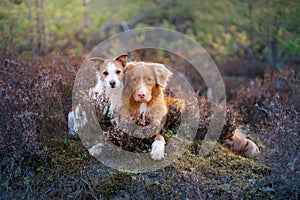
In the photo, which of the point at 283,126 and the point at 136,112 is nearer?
the point at 283,126

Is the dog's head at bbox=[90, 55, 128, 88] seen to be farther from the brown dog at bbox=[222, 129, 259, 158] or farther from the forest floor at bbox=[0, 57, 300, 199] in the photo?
the brown dog at bbox=[222, 129, 259, 158]

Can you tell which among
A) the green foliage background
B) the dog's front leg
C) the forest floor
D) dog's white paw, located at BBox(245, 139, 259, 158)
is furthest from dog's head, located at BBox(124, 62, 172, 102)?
the green foliage background

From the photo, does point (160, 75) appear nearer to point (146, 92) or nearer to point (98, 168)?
point (146, 92)

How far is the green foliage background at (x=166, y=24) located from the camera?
28.1 feet

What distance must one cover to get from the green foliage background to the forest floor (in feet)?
7.46

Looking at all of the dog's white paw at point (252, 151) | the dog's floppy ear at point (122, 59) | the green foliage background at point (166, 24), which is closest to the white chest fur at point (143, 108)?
the dog's floppy ear at point (122, 59)

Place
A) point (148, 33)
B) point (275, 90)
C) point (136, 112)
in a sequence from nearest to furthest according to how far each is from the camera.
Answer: point (136, 112) → point (275, 90) → point (148, 33)

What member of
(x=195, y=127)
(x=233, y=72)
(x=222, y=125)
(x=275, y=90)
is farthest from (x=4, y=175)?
(x=233, y=72)

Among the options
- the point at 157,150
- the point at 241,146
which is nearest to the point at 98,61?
the point at 157,150

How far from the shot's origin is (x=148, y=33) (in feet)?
44.7

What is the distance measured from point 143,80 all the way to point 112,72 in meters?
0.39

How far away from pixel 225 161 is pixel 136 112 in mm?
1132

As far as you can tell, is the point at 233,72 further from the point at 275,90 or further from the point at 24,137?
the point at 24,137

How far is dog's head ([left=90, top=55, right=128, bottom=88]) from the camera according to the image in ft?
14.6
